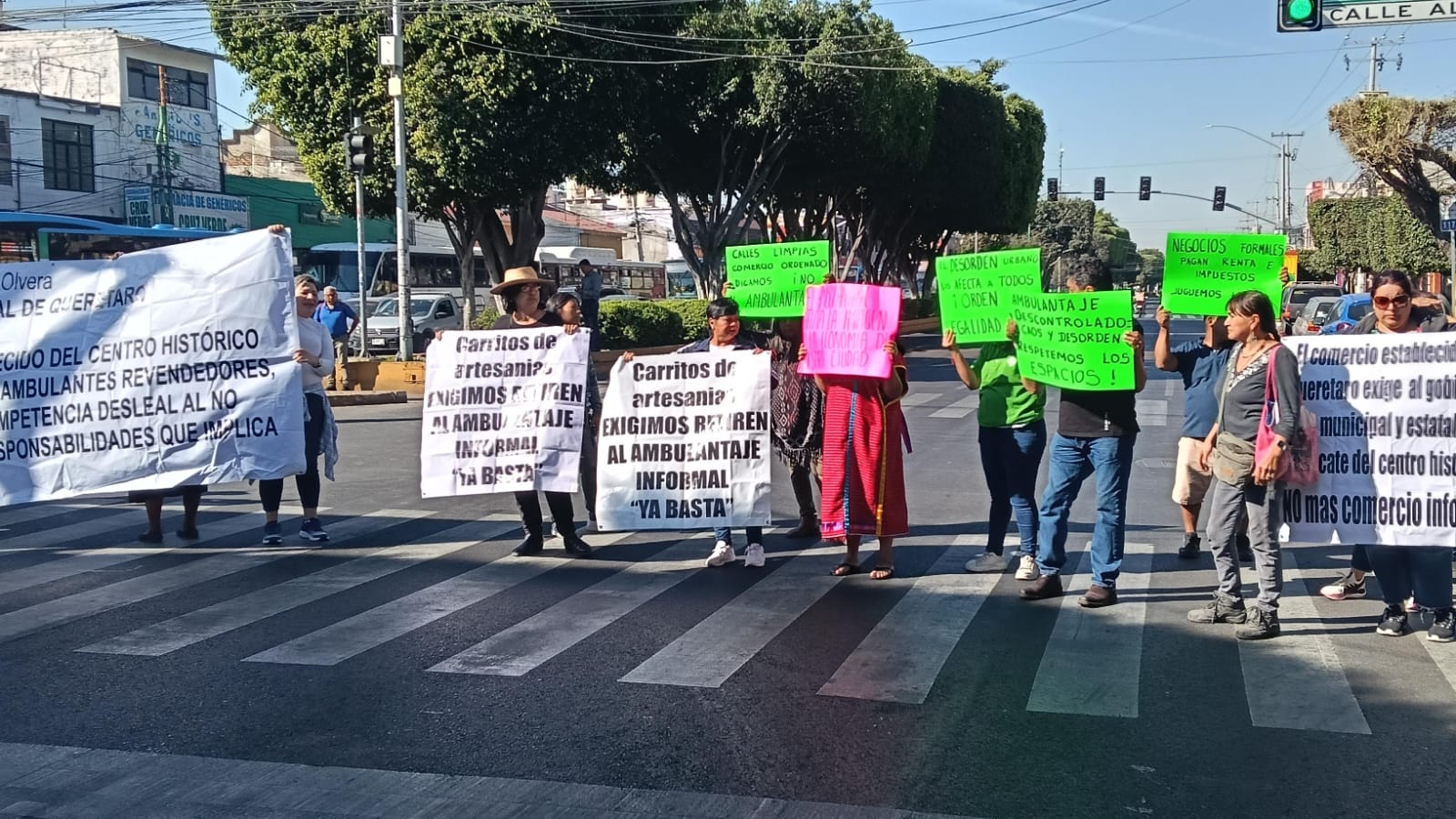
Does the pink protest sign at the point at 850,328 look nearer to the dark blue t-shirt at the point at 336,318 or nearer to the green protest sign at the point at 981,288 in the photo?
the green protest sign at the point at 981,288

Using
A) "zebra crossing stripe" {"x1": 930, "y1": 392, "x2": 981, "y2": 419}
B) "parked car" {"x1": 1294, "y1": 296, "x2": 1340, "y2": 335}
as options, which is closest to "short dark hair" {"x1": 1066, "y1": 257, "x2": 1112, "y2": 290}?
"zebra crossing stripe" {"x1": 930, "y1": 392, "x2": 981, "y2": 419}

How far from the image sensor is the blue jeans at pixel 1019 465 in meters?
7.27

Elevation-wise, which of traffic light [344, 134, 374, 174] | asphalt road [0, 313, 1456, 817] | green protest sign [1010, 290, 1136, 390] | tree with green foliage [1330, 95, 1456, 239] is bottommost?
asphalt road [0, 313, 1456, 817]

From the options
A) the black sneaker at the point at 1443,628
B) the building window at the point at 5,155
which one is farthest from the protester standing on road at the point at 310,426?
the building window at the point at 5,155

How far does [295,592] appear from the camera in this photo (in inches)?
284

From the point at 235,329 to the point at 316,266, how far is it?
34.1 metres

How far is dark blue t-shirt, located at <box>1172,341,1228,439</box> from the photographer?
23.5 feet

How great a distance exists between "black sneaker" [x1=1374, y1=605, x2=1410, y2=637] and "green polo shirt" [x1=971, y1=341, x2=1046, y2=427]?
1.98 m

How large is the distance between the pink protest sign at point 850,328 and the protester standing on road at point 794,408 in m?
0.63

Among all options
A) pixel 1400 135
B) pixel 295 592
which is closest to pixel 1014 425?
pixel 295 592

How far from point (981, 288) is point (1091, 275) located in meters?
0.60

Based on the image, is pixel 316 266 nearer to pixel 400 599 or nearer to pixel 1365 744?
pixel 400 599

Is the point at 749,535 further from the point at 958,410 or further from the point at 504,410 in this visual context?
the point at 958,410

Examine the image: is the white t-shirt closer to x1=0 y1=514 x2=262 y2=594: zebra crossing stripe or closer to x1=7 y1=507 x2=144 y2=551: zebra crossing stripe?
x1=0 y1=514 x2=262 y2=594: zebra crossing stripe
